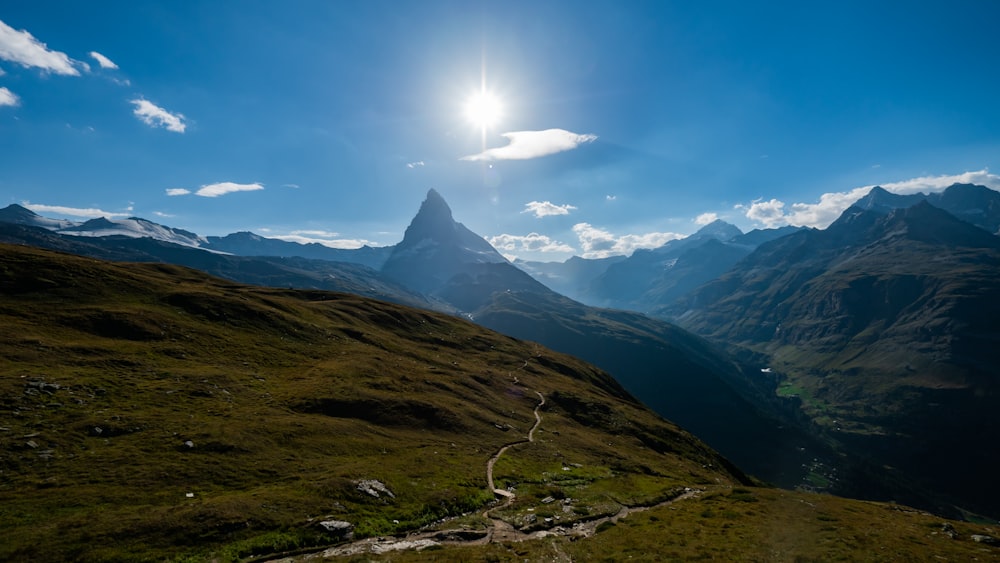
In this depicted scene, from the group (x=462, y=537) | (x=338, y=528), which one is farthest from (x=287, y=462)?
(x=462, y=537)

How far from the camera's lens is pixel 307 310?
339 feet

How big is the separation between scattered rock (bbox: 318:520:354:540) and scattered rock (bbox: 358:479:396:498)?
525cm

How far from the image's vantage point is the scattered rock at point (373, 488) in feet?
111

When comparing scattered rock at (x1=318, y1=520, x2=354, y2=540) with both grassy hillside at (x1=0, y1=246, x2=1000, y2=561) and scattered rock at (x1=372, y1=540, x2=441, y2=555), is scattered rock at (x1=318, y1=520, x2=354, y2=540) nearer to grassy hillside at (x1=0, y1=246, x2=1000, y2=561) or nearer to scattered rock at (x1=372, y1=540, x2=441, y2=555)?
grassy hillside at (x1=0, y1=246, x2=1000, y2=561)

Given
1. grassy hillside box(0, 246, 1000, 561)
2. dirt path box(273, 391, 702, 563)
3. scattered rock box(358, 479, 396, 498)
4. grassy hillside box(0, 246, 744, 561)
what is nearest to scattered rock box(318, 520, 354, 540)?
grassy hillside box(0, 246, 1000, 561)

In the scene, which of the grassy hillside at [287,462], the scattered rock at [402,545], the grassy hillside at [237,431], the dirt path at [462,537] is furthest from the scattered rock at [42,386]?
the scattered rock at [402,545]

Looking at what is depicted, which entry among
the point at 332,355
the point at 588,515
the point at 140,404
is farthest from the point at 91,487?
the point at 332,355

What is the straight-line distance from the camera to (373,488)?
34688mm

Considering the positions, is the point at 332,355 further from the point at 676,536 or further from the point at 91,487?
the point at 676,536

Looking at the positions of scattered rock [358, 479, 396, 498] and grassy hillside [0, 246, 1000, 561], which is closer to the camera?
grassy hillside [0, 246, 1000, 561]

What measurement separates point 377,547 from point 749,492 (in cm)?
4228

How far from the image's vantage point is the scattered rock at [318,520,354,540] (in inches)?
1081

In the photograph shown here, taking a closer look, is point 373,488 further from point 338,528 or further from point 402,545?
point 402,545

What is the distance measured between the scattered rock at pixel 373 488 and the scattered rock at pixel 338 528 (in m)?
5.25
